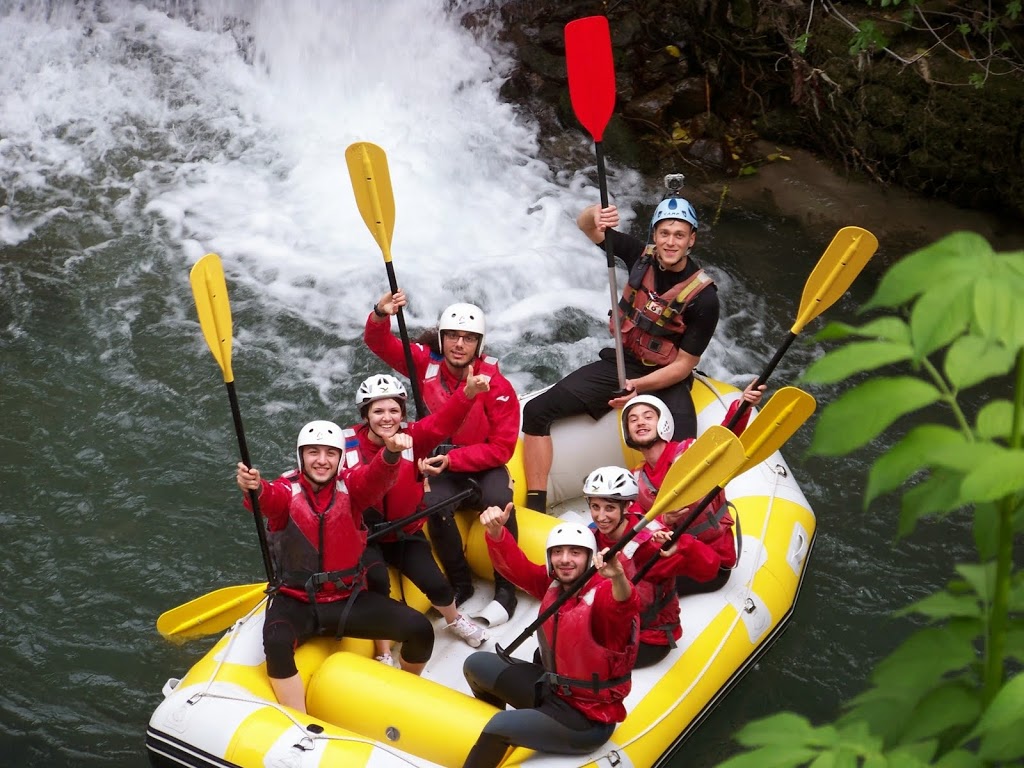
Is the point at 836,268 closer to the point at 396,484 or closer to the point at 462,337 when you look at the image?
the point at 462,337

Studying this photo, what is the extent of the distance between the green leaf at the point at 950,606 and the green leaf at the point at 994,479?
0.98ft

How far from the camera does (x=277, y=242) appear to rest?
803 cm

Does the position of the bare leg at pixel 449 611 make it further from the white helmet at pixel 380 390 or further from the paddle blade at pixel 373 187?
the paddle blade at pixel 373 187

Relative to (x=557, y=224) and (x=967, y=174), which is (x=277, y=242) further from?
(x=967, y=174)

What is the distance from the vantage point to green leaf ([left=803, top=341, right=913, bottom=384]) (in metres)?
1.02

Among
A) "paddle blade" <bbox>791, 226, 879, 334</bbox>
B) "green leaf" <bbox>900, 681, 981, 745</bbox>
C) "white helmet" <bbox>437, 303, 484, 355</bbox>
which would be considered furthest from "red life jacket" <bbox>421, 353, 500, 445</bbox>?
"green leaf" <bbox>900, 681, 981, 745</bbox>

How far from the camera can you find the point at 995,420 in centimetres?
108

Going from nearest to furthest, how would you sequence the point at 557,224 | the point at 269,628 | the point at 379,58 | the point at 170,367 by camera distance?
the point at 269,628, the point at 170,367, the point at 557,224, the point at 379,58

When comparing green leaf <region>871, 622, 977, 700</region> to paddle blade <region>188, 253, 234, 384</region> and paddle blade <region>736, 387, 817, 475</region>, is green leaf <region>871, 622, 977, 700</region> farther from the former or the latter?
paddle blade <region>188, 253, 234, 384</region>

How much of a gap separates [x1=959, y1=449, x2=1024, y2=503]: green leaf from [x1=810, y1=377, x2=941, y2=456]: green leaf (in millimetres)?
71

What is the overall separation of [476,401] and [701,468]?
1.09m

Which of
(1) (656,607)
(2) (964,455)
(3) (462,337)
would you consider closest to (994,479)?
(2) (964,455)

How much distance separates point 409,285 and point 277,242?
1003mm

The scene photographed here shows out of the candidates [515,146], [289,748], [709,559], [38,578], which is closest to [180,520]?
[38,578]
